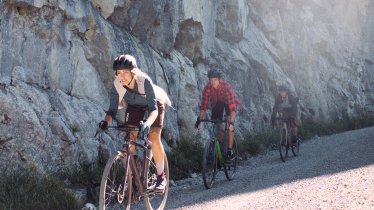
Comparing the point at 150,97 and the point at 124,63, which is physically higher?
the point at 124,63

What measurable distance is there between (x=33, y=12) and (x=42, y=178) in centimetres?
362

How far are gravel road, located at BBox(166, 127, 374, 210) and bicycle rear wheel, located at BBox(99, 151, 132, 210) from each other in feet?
5.60

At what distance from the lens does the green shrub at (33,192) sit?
720 centimetres

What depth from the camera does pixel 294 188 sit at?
27.4 feet

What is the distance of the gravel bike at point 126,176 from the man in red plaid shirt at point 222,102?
3.57m

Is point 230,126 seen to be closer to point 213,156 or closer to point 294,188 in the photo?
point 213,156

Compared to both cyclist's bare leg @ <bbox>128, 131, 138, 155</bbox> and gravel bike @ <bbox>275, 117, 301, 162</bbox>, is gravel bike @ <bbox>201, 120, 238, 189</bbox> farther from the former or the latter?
gravel bike @ <bbox>275, 117, 301, 162</bbox>

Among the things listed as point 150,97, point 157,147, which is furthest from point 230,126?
point 150,97

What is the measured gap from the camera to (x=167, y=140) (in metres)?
12.7

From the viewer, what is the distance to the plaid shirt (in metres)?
10.1

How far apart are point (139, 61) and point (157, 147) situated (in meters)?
6.26

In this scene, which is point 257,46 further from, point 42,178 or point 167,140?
point 42,178

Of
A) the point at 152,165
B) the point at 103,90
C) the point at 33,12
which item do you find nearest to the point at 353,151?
the point at 103,90

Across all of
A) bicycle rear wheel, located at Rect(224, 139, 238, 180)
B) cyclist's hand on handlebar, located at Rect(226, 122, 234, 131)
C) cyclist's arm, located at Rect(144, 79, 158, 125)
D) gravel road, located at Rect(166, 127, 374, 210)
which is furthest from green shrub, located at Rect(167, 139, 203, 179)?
cyclist's arm, located at Rect(144, 79, 158, 125)
